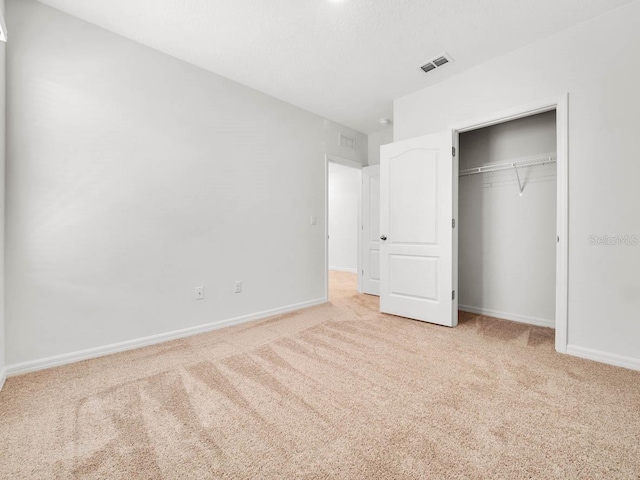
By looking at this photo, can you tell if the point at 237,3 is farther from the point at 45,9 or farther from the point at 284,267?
the point at 284,267

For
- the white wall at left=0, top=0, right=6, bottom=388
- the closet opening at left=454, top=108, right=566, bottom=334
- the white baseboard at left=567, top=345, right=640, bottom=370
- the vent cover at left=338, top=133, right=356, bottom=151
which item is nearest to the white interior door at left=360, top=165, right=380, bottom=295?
the vent cover at left=338, top=133, right=356, bottom=151

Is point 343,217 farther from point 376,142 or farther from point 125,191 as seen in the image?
point 125,191

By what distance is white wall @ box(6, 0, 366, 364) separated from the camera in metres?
2.00

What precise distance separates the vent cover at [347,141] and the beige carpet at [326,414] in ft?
9.75

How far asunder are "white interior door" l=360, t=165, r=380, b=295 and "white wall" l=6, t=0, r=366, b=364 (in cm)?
164

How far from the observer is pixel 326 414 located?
1523mm

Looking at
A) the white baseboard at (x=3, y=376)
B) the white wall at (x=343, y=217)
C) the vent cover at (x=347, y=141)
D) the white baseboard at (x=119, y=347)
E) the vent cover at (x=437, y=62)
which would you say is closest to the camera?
the white baseboard at (x=3, y=376)

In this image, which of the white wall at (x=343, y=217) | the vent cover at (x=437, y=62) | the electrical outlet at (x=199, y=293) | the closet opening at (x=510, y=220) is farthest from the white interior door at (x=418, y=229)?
the white wall at (x=343, y=217)

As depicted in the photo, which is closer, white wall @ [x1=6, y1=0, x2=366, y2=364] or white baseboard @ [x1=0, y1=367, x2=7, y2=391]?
white baseboard @ [x1=0, y1=367, x2=7, y2=391]

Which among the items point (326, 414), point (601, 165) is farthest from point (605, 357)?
point (326, 414)

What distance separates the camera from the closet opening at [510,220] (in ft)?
9.62

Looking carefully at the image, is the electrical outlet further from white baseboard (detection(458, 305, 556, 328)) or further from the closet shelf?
the closet shelf

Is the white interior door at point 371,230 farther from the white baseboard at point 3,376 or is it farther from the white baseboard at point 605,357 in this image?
the white baseboard at point 3,376

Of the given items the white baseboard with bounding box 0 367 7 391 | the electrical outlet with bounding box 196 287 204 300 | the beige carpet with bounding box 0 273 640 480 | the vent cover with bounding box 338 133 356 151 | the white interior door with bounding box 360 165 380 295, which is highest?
the vent cover with bounding box 338 133 356 151
